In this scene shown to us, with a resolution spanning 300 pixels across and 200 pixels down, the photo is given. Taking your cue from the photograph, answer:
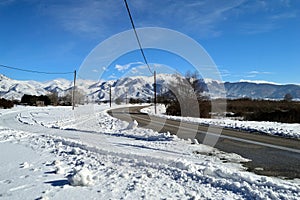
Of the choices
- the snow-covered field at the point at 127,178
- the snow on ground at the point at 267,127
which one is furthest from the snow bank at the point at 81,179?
the snow on ground at the point at 267,127

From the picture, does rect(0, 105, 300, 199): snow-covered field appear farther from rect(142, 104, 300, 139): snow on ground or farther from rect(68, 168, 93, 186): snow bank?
rect(142, 104, 300, 139): snow on ground

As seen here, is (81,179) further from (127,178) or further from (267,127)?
(267,127)

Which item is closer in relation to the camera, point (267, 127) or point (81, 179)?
point (81, 179)

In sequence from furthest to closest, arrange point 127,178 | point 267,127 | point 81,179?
point 267,127 → point 127,178 → point 81,179

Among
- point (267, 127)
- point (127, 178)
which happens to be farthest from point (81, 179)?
point (267, 127)

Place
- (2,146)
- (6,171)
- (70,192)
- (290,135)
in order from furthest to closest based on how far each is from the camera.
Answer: (290,135)
(2,146)
(6,171)
(70,192)

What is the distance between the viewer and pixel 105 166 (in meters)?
6.49

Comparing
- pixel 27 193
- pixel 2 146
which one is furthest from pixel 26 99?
pixel 27 193

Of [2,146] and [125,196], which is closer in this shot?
[125,196]

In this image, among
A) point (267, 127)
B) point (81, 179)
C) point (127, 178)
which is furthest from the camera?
point (267, 127)

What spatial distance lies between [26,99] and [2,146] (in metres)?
96.7

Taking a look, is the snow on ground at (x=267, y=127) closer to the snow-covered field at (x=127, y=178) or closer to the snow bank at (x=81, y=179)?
the snow-covered field at (x=127, y=178)

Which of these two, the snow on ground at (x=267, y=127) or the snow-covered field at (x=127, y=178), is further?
the snow on ground at (x=267, y=127)

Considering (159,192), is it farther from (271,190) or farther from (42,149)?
(42,149)
